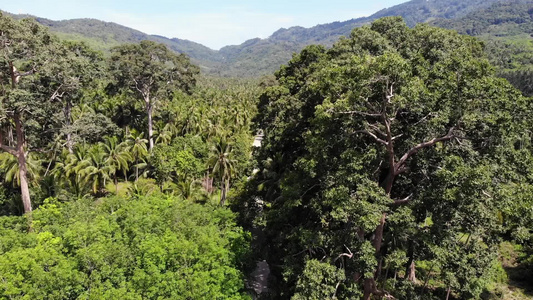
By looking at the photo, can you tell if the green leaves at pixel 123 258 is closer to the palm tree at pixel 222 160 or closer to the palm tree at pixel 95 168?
Result: the palm tree at pixel 95 168

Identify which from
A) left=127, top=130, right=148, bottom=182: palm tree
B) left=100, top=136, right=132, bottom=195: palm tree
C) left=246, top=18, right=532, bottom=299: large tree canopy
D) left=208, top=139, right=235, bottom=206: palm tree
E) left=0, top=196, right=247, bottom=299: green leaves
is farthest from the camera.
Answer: left=127, top=130, right=148, bottom=182: palm tree

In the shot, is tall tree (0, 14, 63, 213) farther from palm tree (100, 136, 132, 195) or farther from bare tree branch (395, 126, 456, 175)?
bare tree branch (395, 126, 456, 175)

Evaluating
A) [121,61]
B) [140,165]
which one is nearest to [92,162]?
[140,165]

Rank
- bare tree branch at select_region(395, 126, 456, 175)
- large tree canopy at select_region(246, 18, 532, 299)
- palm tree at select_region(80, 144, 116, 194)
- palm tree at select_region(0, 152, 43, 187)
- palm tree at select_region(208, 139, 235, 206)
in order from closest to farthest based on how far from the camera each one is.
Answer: large tree canopy at select_region(246, 18, 532, 299), bare tree branch at select_region(395, 126, 456, 175), palm tree at select_region(0, 152, 43, 187), palm tree at select_region(80, 144, 116, 194), palm tree at select_region(208, 139, 235, 206)

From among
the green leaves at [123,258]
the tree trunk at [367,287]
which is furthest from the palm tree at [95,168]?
the tree trunk at [367,287]

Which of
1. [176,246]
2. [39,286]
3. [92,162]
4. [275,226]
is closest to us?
[39,286]

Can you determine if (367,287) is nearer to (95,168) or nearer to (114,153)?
(95,168)

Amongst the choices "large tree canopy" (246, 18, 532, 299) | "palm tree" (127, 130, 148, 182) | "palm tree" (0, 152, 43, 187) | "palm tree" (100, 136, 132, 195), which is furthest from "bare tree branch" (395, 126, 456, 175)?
"palm tree" (127, 130, 148, 182)

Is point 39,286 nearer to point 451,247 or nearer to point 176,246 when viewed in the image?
point 176,246

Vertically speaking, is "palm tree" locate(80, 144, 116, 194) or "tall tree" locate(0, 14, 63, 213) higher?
"tall tree" locate(0, 14, 63, 213)
